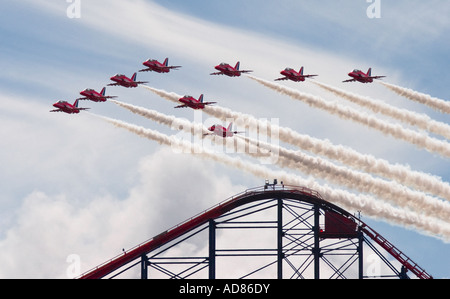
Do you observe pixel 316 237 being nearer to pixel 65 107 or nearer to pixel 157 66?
pixel 157 66

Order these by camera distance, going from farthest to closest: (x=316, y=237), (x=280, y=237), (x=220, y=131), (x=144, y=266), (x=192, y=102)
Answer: (x=192, y=102), (x=220, y=131), (x=316, y=237), (x=280, y=237), (x=144, y=266)

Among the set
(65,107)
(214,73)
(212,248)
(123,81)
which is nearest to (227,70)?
(214,73)

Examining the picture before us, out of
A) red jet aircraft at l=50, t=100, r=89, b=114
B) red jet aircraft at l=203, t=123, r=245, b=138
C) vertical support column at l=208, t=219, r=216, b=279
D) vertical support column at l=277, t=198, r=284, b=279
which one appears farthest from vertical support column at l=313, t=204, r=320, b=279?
red jet aircraft at l=50, t=100, r=89, b=114

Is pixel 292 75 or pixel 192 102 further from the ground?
pixel 292 75

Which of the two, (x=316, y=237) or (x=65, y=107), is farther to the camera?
(x=65, y=107)

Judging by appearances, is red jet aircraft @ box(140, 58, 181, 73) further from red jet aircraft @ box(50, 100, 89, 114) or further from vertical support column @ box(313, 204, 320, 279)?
vertical support column @ box(313, 204, 320, 279)

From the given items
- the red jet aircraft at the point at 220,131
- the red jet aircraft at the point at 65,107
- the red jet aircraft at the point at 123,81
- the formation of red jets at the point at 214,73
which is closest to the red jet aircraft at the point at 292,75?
the formation of red jets at the point at 214,73

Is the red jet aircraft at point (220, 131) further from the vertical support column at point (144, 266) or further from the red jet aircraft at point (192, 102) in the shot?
the vertical support column at point (144, 266)

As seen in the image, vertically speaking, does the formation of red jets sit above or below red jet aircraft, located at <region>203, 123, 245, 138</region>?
above

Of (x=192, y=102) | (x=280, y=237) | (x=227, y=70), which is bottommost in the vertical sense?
(x=280, y=237)

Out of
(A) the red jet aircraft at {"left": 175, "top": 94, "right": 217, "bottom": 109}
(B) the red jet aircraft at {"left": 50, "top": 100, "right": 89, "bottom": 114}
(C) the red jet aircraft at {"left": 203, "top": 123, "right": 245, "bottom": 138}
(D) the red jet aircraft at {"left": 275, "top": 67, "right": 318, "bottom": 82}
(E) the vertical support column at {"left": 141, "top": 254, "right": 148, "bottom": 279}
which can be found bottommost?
(E) the vertical support column at {"left": 141, "top": 254, "right": 148, "bottom": 279}

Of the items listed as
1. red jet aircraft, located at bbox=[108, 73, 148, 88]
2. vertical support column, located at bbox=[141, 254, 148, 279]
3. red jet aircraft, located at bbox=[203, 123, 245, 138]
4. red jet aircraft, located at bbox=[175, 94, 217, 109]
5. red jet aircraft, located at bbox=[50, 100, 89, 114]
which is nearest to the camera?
vertical support column, located at bbox=[141, 254, 148, 279]

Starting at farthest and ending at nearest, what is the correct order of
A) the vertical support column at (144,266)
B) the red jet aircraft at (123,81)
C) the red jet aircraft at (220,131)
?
the red jet aircraft at (123,81)
the red jet aircraft at (220,131)
the vertical support column at (144,266)
